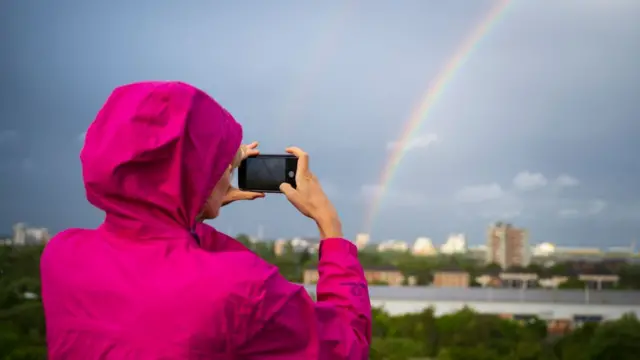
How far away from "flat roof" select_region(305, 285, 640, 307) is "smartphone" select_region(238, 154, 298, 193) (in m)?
7.02

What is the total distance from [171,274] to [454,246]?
883 centimetres

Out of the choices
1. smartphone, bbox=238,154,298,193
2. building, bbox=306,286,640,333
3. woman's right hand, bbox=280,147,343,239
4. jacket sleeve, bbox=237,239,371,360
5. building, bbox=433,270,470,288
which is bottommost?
building, bbox=306,286,640,333

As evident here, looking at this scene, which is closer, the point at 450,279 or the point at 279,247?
the point at 279,247

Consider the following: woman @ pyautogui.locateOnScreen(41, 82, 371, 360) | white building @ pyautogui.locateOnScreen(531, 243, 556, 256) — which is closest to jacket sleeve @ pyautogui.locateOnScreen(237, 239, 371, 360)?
woman @ pyautogui.locateOnScreen(41, 82, 371, 360)

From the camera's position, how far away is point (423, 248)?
29.6 feet

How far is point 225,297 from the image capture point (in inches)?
20.8

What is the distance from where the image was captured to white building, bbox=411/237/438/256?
8.82 metres

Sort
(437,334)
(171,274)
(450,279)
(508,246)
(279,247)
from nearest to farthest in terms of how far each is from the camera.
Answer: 1. (171,274)
2. (437,334)
3. (279,247)
4. (450,279)
5. (508,246)

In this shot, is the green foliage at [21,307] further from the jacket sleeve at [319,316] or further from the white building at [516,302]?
the jacket sleeve at [319,316]

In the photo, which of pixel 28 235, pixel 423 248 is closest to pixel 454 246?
pixel 423 248

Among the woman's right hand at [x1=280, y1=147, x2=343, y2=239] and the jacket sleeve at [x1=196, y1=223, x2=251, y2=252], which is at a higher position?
the woman's right hand at [x1=280, y1=147, x2=343, y2=239]

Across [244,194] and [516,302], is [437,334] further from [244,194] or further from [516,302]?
[244,194]

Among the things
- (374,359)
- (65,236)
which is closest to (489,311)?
(374,359)

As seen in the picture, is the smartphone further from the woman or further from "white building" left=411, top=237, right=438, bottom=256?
"white building" left=411, top=237, right=438, bottom=256
